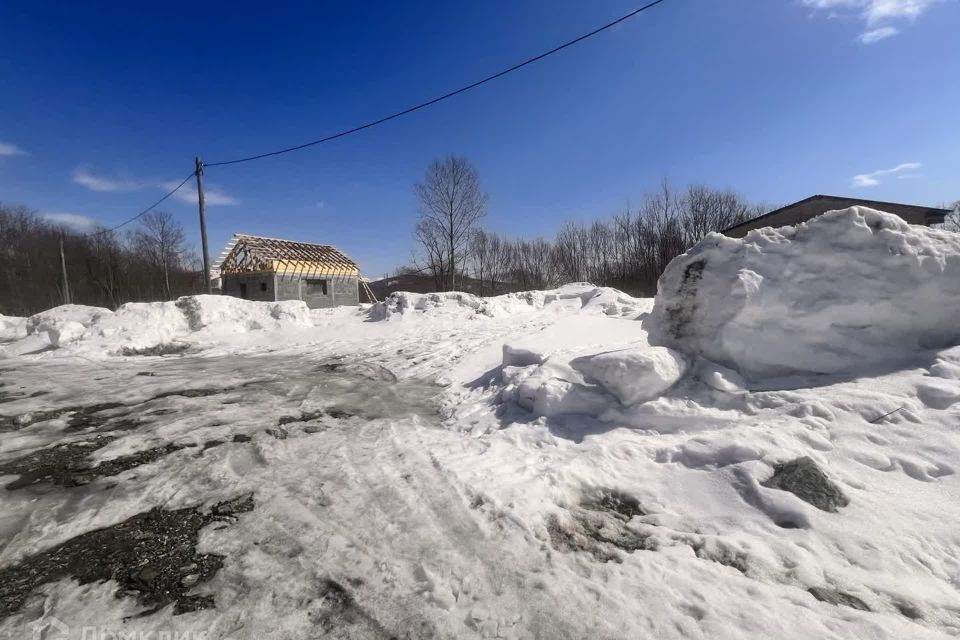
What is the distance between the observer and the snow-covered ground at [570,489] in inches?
75.5

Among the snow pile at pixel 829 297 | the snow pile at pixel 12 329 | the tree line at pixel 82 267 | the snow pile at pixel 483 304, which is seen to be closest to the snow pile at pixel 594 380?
the snow pile at pixel 829 297

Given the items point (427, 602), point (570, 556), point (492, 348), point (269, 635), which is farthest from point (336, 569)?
point (492, 348)

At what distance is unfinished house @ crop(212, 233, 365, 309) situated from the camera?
22.5 meters

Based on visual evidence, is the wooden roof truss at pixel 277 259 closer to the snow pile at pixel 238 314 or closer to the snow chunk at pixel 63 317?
the snow pile at pixel 238 314

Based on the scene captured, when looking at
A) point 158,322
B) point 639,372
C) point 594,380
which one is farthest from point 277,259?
point 639,372

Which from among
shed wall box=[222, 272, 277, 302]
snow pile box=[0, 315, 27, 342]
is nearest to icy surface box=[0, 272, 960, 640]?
snow pile box=[0, 315, 27, 342]

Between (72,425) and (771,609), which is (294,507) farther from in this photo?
(72,425)

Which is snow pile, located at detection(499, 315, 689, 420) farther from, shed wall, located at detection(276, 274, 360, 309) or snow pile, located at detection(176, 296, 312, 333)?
shed wall, located at detection(276, 274, 360, 309)

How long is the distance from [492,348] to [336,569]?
6440mm

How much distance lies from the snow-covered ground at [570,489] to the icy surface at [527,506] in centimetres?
2

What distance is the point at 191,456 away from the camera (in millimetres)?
3799

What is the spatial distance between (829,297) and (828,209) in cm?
2331

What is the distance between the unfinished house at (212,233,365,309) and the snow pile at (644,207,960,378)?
22986mm

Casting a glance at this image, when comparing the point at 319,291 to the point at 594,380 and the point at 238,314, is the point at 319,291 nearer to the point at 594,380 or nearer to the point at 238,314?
the point at 238,314
